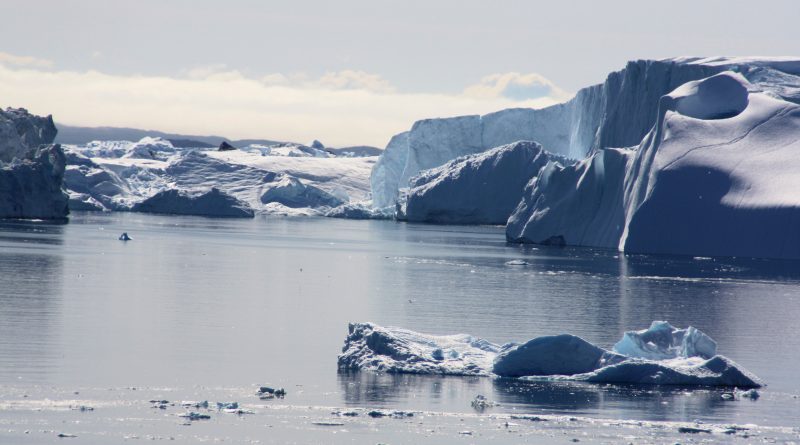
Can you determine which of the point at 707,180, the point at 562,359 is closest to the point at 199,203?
the point at 707,180

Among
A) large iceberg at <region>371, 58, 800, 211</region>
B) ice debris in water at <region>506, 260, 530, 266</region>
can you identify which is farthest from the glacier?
ice debris in water at <region>506, 260, 530, 266</region>

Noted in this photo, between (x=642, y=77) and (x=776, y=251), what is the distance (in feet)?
47.0

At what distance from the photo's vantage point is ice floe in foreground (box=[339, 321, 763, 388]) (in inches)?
531

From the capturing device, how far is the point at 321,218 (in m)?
91.4

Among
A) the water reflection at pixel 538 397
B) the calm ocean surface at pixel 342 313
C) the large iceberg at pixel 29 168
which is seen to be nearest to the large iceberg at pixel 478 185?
the calm ocean surface at pixel 342 313

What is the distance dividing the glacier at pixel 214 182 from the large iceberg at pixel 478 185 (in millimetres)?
18187

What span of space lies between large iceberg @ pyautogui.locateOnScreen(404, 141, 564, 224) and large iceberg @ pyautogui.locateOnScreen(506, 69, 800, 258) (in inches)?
565

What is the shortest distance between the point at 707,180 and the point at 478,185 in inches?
1056

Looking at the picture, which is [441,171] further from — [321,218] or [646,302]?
[646,302]

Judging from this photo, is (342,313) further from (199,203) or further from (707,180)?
(199,203)

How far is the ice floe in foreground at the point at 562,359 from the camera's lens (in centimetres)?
1350

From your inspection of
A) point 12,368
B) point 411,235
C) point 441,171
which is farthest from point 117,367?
point 441,171

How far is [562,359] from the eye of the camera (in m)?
13.7

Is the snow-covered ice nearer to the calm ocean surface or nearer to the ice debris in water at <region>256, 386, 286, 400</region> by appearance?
the calm ocean surface
